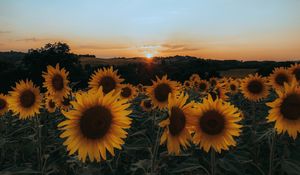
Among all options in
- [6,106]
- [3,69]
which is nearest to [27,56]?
[3,69]

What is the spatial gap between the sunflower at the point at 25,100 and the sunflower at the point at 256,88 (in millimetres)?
6086

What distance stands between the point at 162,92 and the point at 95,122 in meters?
4.41

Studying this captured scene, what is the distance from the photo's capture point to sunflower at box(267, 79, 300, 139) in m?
5.17

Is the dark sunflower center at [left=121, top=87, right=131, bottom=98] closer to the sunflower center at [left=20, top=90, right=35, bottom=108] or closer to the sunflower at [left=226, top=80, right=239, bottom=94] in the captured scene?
the sunflower center at [left=20, top=90, right=35, bottom=108]

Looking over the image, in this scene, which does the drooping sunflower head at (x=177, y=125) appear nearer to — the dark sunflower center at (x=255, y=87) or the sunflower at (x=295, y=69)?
Answer: the sunflower at (x=295, y=69)

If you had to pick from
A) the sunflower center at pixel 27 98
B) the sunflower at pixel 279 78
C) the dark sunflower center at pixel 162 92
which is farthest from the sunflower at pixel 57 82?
the sunflower at pixel 279 78

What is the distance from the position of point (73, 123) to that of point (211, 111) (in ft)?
5.84

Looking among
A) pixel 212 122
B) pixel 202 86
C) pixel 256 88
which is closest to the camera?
pixel 212 122

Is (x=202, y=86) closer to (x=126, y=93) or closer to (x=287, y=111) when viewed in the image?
(x=126, y=93)

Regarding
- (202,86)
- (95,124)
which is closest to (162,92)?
(95,124)

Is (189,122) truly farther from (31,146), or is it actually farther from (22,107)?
(22,107)

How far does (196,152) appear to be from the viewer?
6598 mm

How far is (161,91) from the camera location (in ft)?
28.1

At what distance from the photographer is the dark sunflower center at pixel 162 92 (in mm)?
8539
